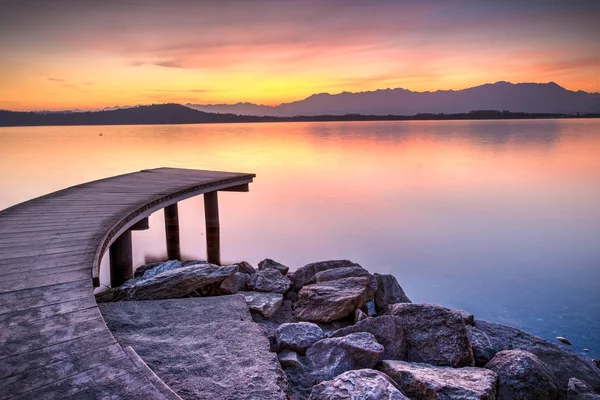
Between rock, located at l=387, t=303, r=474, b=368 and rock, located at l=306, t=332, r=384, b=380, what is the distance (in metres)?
0.58

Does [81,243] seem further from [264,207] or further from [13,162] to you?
[13,162]

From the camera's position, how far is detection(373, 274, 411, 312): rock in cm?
670

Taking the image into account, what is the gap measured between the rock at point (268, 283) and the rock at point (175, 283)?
57cm

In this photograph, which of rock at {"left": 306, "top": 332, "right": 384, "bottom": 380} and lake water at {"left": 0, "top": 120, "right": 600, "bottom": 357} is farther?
lake water at {"left": 0, "top": 120, "right": 600, "bottom": 357}

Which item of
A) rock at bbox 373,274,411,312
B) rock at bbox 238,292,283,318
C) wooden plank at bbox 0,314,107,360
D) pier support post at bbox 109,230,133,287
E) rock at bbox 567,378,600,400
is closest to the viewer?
wooden plank at bbox 0,314,107,360

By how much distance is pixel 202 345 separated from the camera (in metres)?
3.99

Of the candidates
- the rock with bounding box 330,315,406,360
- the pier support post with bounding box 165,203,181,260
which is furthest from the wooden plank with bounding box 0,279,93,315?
the pier support post with bounding box 165,203,181,260

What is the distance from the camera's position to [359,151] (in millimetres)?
46156

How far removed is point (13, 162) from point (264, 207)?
81.1ft

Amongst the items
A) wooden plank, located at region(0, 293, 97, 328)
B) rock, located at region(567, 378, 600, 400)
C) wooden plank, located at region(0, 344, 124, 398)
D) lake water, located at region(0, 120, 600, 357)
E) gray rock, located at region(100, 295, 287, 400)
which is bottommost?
lake water, located at region(0, 120, 600, 357)

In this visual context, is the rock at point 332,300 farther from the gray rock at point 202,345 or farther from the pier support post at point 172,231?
the pier support post at point 172,231

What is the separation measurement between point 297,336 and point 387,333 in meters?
0.92

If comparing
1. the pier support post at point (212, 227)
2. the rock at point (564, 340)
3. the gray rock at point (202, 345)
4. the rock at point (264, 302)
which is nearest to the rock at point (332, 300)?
the rock at point (264, 302)

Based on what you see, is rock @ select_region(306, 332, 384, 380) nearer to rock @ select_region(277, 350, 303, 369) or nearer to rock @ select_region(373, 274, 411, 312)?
rock @ select_region(277, 350, 303, 369)
